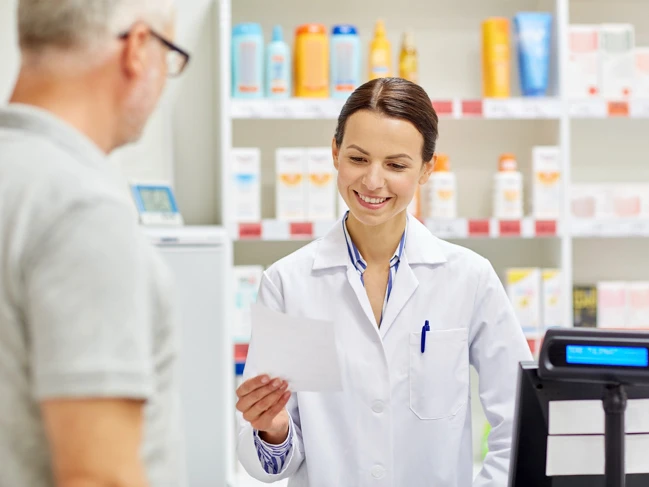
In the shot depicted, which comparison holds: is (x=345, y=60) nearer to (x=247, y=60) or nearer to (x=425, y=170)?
(x=247, y=60)

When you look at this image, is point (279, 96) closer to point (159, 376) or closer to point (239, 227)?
point (239, 227)

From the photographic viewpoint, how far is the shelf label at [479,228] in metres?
3.20

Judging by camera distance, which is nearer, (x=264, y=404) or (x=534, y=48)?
(x=264, y=404)

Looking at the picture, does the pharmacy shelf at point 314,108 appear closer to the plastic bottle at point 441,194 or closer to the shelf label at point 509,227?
the plastic bottle at point 441,194

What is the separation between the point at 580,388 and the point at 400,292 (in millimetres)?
648

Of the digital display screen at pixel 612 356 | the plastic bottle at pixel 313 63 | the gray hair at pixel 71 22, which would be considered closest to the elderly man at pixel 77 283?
the gray hair at pixel 71 22

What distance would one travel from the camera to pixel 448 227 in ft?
10.6

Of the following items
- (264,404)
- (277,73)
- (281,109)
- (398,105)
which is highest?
(277,73)

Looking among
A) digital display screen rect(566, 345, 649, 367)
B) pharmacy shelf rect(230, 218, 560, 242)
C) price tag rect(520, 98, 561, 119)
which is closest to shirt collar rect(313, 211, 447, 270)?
digital display screen rect(566, 345, 649, 367)

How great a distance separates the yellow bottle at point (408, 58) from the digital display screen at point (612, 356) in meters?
2.35

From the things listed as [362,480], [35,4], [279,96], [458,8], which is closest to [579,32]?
[458,8]

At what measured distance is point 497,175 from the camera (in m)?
3.33

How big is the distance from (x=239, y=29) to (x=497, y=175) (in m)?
1.20

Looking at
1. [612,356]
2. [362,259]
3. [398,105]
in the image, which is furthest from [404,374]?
[612,356]
